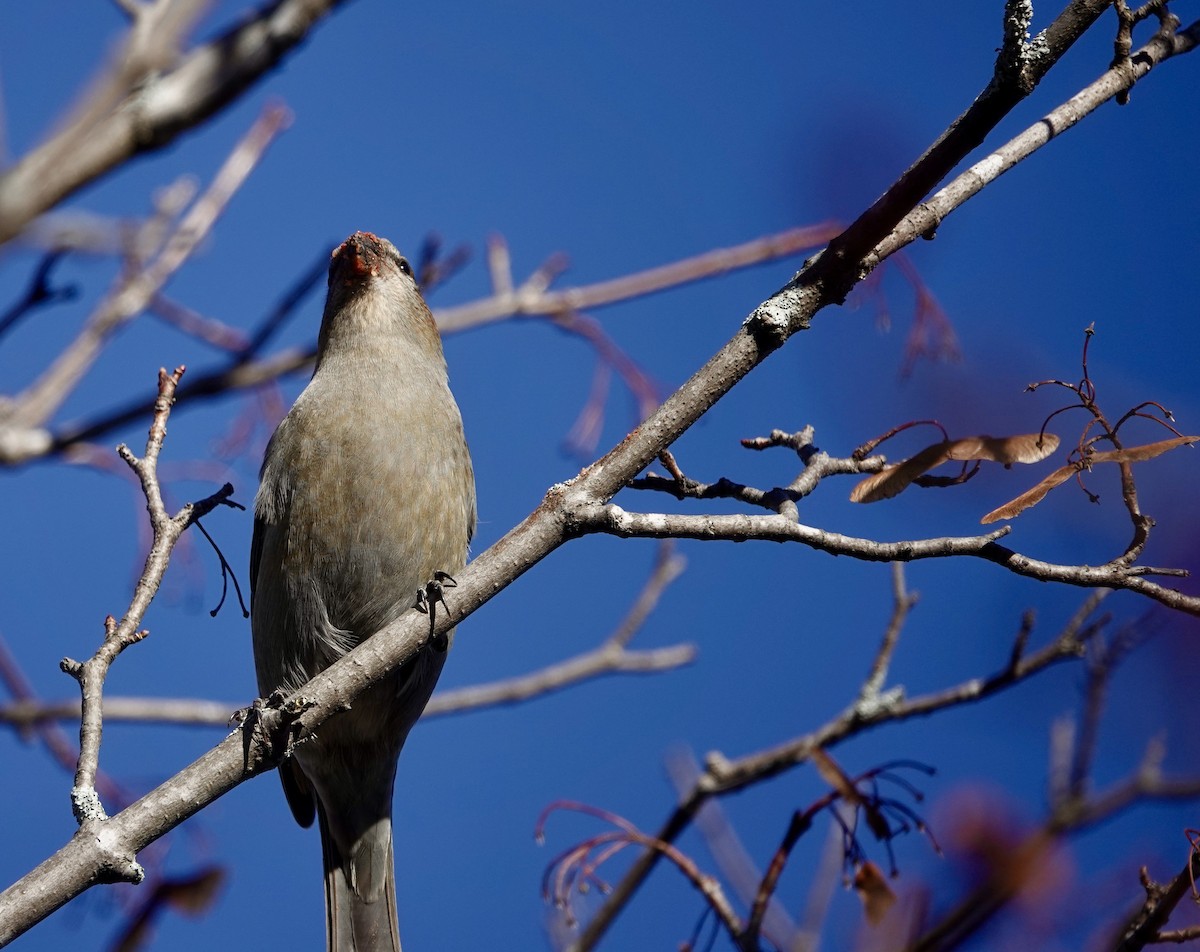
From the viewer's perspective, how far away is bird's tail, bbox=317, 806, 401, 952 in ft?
15.2

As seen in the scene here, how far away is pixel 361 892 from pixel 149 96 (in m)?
3.55

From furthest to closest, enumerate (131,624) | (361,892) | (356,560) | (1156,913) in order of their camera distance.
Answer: (361,892)
(356,560)
(131,624)
(1156,913)

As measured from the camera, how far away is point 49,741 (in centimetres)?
437

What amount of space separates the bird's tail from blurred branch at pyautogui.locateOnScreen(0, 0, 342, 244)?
11.3ft

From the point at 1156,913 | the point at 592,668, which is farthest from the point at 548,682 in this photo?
the point at 1156,913

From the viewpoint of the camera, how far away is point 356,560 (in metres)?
4.34

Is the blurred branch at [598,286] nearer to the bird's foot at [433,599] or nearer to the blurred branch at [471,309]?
the blurred branch at [471,309]

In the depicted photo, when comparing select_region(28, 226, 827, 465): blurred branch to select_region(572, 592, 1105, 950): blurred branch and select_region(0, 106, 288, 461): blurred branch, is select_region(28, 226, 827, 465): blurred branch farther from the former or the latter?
select_region(572, 592, 1105, 950): blurred branch

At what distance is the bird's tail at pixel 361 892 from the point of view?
15.2 ft

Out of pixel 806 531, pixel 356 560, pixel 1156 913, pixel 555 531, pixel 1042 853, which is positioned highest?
pixel 356 560

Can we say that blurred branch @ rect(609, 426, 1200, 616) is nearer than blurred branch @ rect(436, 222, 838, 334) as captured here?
Yes

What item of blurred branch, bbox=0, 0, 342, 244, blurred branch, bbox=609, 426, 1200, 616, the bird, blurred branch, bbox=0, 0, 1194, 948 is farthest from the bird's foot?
blurred branch, bbox=0, 0, 342, 244

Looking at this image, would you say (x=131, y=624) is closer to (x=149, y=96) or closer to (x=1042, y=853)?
(x=149, y=96)

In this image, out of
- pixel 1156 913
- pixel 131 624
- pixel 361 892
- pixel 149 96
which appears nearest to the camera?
pixel 149 96
